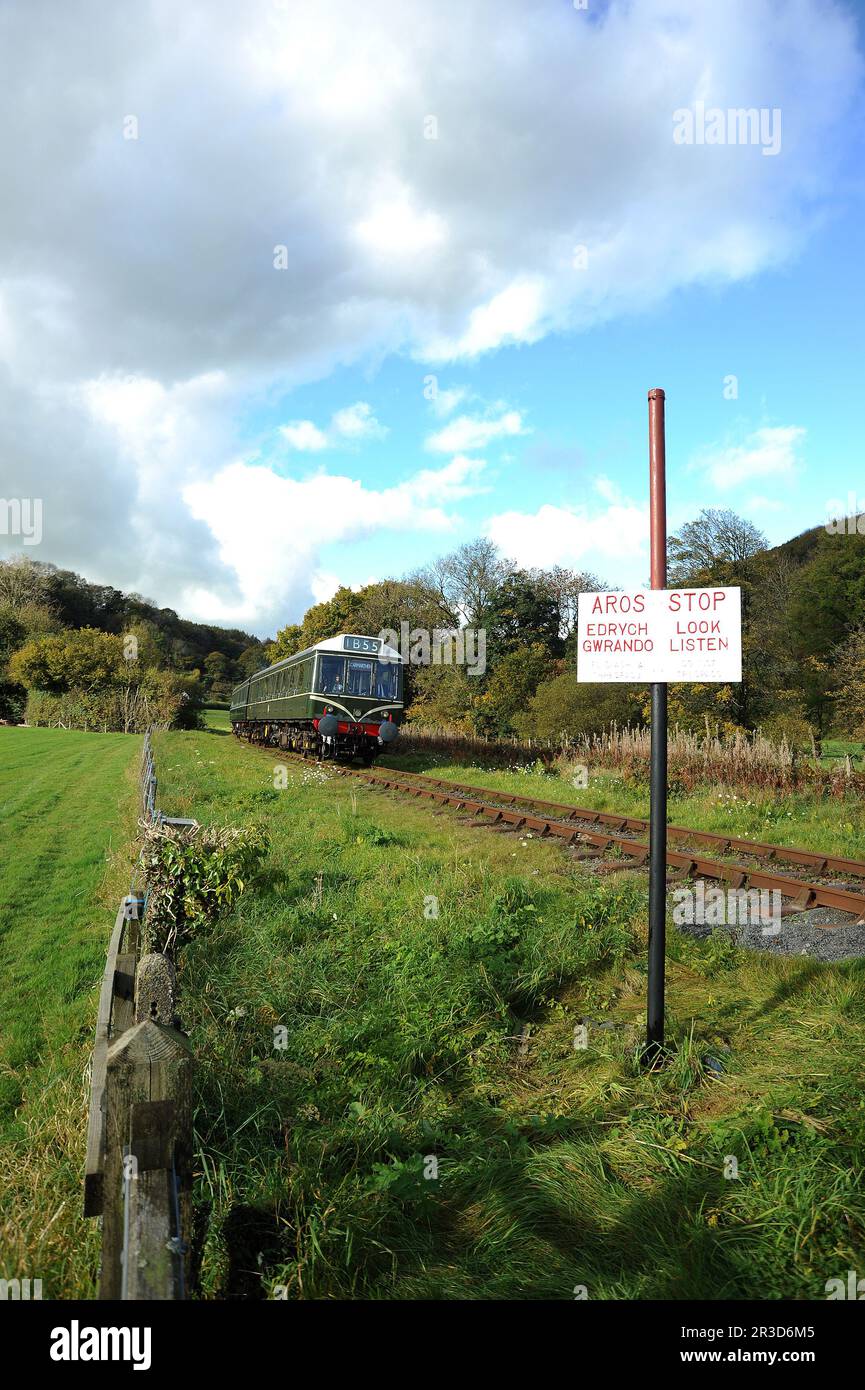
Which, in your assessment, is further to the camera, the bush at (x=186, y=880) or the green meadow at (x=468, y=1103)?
the bush at (x=186, y=880)

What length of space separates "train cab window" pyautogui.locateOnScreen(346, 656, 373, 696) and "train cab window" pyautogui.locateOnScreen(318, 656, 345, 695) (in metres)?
0.19

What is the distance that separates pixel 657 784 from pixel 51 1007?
429cm

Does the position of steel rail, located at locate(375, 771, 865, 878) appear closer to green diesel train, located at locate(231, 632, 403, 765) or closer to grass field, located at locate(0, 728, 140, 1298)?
grass field, located at locate(0, 728, 140, 1298)

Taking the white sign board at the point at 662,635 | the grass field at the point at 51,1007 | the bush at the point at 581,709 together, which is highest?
the white sign board at the point at 662,635

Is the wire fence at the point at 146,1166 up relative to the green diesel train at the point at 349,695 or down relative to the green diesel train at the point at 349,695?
down

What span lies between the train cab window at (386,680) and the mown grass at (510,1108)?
12968 millimetres

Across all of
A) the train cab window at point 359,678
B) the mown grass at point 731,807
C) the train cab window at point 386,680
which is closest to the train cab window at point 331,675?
the train cab window at point 359,678

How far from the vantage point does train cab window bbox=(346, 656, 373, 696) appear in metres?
18.7

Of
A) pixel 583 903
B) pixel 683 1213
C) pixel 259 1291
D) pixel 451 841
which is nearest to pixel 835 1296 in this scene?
pixel 683 1213

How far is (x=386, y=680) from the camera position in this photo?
19172 millimetres

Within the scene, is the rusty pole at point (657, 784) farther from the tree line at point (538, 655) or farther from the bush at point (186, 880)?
the tree line at point (538, 655)

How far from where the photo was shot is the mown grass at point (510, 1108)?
2453 mm

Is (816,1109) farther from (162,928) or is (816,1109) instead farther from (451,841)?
(451,841)
